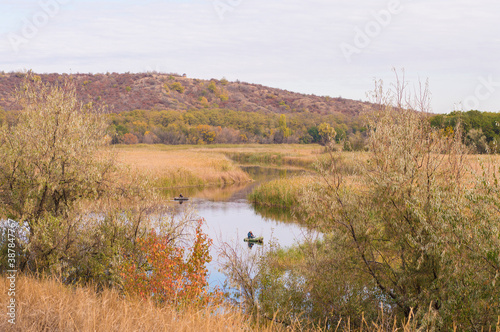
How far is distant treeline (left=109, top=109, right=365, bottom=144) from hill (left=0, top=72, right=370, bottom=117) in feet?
69.4

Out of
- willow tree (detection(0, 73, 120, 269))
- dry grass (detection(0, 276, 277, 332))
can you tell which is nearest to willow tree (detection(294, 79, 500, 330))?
dry grass (detection(0, 276, 277, 332))

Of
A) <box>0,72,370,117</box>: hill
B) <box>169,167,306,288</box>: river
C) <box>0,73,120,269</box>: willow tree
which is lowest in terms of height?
<box>169,167,306,288</box>: river

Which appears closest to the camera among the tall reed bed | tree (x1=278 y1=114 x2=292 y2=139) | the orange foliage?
the tall reed bed

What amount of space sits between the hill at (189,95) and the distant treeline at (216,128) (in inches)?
833

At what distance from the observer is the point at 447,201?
7.45m

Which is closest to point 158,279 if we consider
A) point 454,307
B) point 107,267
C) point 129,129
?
point 107,267

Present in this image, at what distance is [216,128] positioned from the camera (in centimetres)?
8850

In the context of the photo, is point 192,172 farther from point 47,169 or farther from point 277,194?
point 47,169

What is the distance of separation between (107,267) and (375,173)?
229 inches

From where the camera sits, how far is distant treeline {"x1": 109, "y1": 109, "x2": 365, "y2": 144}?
7994 cm

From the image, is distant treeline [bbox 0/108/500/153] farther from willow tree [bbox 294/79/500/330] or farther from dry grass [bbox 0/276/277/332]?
dry grass [bbox 0/276/277/332]

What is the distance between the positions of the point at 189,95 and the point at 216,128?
5066cm

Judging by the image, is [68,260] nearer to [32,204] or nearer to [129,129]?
[32,204]

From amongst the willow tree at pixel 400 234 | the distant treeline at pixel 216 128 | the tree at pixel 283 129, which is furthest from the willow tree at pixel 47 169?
the tree at pixel 283 129
